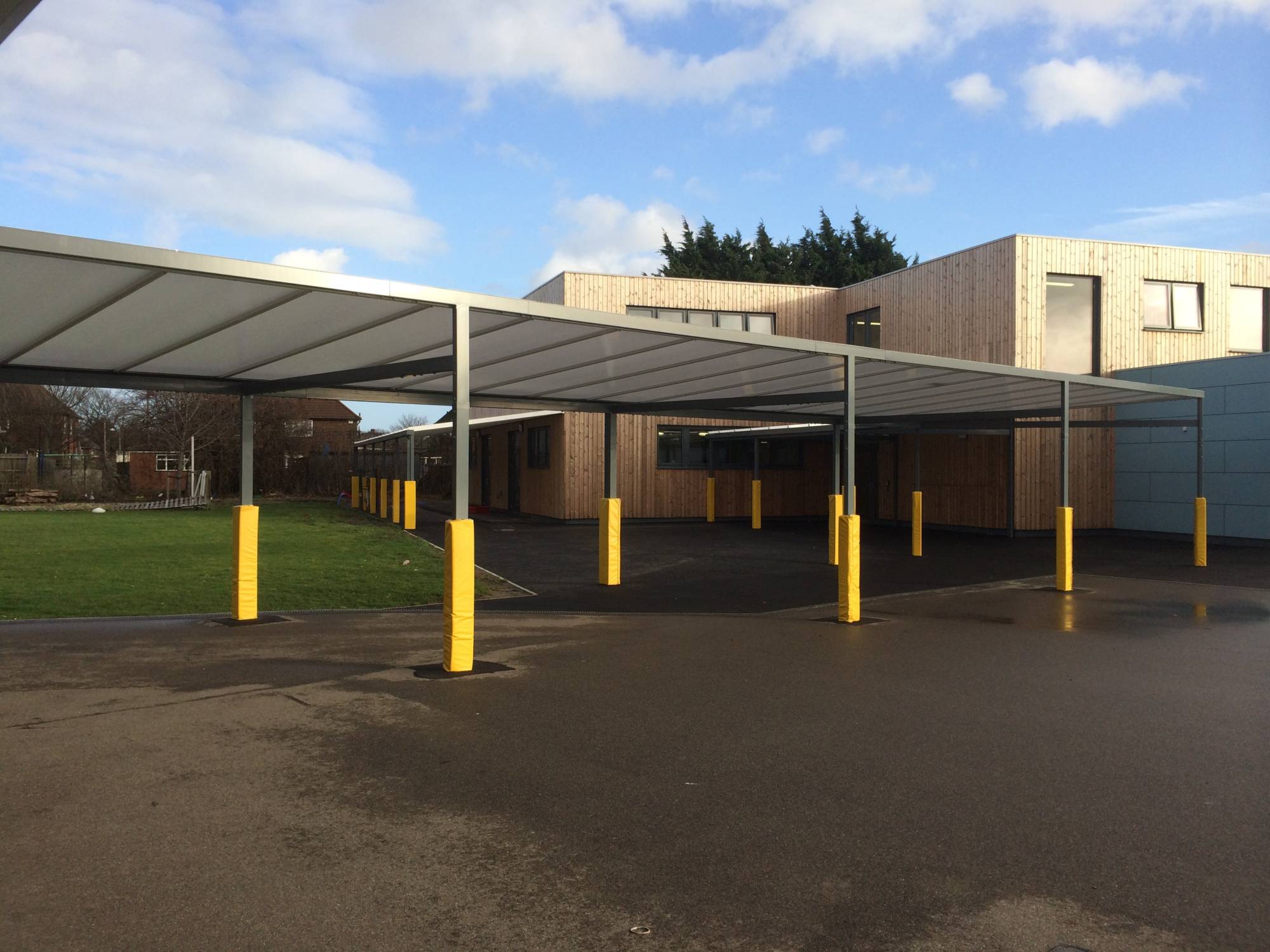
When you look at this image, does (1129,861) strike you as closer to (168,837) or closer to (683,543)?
(168,837)

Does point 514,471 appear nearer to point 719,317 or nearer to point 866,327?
point 719,317

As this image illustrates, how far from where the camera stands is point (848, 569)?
9938 mm

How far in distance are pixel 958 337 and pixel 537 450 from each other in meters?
12.9

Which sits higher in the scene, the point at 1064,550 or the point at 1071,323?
the point at 1071,323

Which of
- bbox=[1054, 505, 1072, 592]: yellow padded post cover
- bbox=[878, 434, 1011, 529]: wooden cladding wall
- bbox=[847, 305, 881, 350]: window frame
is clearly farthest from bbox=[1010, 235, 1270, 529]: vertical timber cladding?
bbox=[1054, 505, 1072, 592]: yellow padded post cover

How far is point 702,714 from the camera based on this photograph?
5.95 meters

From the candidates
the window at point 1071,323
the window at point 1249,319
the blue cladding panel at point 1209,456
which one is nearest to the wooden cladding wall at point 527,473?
the window at point 1071,323

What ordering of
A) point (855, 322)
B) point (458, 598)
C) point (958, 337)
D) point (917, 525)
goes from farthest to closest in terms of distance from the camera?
point (855, 322) → point (958, 337) → point (917, 525) → point (458, 598)

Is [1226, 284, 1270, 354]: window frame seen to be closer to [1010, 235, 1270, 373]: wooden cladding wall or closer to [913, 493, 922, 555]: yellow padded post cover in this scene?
[1010, 235, 1270, 373]: wooden cladding wall

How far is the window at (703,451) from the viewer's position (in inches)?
1075

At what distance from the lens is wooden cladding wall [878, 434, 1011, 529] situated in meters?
22.1

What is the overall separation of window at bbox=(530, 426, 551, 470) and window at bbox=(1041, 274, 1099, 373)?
1385 centimetres

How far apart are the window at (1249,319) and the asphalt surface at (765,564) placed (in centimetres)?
634

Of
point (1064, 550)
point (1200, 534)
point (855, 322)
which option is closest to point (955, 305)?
point (855, 322)
